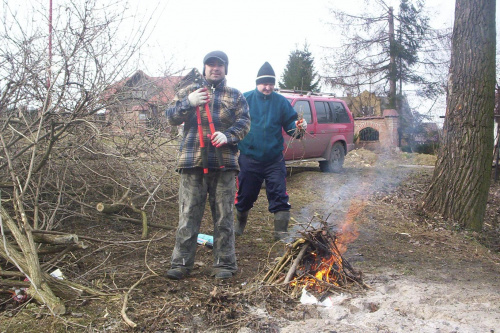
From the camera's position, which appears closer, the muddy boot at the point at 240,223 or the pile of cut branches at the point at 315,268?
the pile of cut branches at the point at 315,268

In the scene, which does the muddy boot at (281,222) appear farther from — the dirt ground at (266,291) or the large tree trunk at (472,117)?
the large tree trunk at (472,117)

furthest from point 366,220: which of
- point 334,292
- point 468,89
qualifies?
point 334,292

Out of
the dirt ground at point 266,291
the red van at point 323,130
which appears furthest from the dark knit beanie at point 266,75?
the red van at point 323,130

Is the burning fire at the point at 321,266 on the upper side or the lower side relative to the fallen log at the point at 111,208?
lower

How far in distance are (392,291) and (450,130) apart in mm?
4104

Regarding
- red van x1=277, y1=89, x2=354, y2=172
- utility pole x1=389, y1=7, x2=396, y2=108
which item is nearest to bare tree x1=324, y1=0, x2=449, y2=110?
utility pole x1=389, y1=7, x2=396, y2=108

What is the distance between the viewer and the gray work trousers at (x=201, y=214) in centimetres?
389

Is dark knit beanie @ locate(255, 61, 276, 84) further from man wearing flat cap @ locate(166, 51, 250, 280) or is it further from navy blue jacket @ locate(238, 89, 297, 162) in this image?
man wearing flat cap @ locate(166, 51, 250, 280)

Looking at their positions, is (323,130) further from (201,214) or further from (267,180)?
(201,214)

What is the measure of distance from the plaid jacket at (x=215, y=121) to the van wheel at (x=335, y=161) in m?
7.32

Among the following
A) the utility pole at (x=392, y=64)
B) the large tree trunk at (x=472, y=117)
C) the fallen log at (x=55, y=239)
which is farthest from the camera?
the utility pole at (x=392, y=64)

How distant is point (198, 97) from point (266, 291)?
1.62 m

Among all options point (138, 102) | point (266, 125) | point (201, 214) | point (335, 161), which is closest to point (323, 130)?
point (335, 161)

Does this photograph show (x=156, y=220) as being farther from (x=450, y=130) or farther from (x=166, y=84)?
(x=450, y=130)
